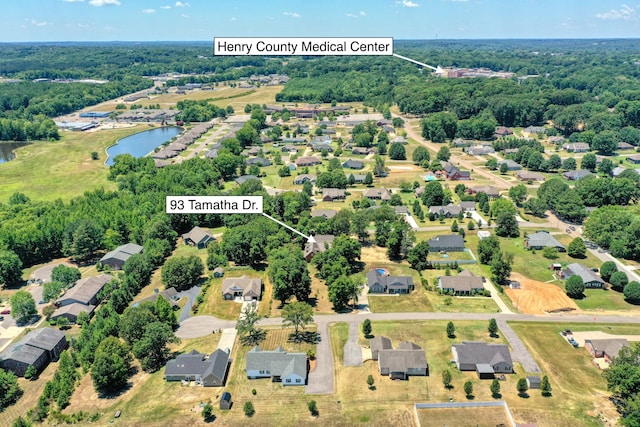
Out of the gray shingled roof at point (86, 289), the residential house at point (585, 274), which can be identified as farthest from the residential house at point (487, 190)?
the gray shingled roof at point (86, 289)

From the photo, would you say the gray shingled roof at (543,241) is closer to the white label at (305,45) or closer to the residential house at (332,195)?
the residential house at (332,195)

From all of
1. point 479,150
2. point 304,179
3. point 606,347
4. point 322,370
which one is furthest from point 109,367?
point 479,150

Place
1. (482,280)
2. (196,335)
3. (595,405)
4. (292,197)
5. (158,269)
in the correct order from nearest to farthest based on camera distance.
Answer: (595,405), (196,335), (482,280), (158,269), (292,197)

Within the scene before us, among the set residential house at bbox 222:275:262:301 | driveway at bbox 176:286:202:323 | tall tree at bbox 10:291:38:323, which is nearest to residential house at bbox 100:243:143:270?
driveway at bbox 176:286:202:323

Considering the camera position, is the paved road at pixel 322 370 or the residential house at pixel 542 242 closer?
the paved road at pixel 322 370

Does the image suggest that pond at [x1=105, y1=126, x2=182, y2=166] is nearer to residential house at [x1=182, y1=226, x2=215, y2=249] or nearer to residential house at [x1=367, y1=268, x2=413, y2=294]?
residential house at [x1=182, y1=226, x2=215, y2=249]

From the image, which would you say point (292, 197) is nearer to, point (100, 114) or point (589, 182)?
point (589, 182)

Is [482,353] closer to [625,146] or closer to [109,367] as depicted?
[109,367]

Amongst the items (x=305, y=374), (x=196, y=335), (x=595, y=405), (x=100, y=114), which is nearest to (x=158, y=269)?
(x=196, y=335)
